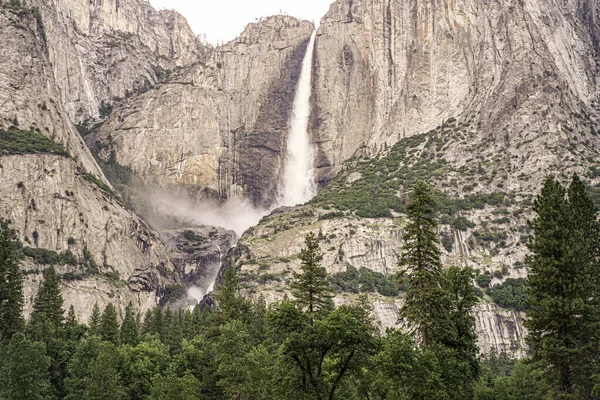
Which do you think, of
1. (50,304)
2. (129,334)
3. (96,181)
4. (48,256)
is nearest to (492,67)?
(96,181)

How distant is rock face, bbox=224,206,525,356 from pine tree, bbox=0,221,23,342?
5108 cm

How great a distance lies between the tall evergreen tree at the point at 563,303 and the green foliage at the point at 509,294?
238 feet

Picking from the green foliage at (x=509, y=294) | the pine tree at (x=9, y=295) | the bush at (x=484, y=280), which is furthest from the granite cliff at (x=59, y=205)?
the green foliage at (x=509, y=294)

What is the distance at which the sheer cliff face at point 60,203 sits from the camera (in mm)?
138250

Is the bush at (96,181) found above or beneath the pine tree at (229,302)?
above

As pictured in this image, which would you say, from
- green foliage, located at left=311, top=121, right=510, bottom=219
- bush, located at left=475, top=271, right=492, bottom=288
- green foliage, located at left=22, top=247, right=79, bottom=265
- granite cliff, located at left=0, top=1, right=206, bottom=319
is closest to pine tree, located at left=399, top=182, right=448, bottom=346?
bush, located at left=475, top=271, right=492, bottom=288

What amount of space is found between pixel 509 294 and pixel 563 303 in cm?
7881

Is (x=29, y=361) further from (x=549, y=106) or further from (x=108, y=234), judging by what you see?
(x=549, y=106)

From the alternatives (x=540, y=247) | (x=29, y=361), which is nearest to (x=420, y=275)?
(x=540, y=247)

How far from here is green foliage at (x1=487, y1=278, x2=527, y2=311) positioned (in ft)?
398

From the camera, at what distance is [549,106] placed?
15600 cm

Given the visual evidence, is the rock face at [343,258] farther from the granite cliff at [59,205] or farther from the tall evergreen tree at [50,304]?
the tall evergreen tree at [50,304]

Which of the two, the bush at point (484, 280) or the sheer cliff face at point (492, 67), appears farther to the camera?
the sheer cliff face at point (492, 67)

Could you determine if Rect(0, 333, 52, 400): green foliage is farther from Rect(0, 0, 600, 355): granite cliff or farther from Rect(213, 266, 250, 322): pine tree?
Rect(0, 0, 600, 355): granite cliff
